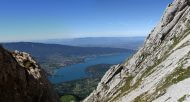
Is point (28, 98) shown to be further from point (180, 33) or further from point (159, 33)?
point (159, 33)

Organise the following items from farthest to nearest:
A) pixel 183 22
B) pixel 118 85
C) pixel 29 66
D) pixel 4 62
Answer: pixel 118 85 → pixel 183 22 → pixel 29 66 → pixel 4 62

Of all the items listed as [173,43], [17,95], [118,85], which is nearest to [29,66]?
[17,95]

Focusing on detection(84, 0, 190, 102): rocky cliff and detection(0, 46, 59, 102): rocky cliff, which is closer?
detection(0, 46, 59, 102): rocky cliff

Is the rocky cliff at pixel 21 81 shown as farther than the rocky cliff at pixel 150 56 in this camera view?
No

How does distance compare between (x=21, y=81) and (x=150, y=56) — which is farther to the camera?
(x=150, y=56)

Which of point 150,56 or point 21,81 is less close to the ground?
point 21,81

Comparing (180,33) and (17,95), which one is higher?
(180,33)

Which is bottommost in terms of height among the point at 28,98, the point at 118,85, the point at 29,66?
the point at 118,85

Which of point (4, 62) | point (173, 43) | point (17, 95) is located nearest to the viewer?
point (4, 62)
